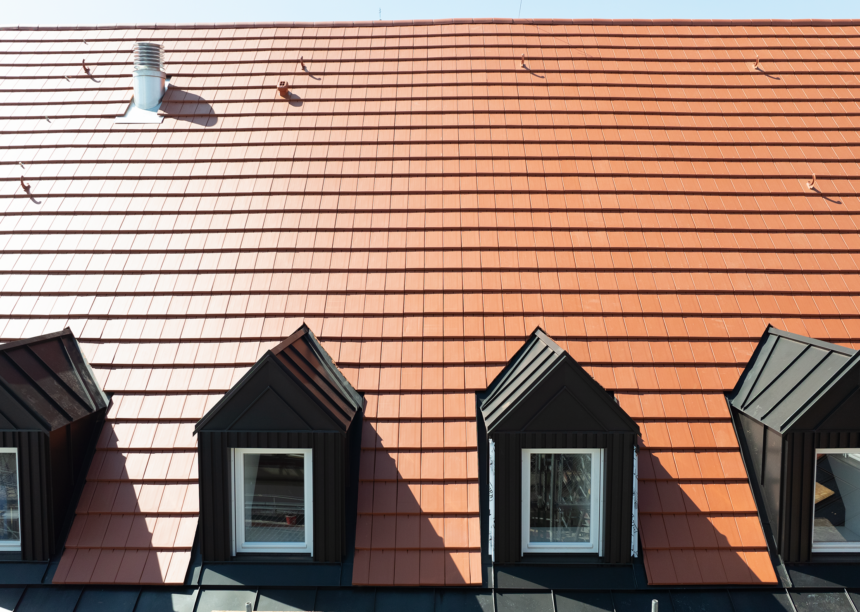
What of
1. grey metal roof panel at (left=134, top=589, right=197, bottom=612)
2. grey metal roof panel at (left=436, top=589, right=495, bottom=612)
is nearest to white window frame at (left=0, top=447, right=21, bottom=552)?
grey metal roof panel at (left=134, top=589, right=197, bottom=612)

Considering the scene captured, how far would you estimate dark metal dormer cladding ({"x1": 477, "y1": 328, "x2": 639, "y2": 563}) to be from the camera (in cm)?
509

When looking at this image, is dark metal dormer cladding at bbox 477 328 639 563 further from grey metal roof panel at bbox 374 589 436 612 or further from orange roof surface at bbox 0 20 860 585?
grey metal roof panel at bbox 374 589 436 612

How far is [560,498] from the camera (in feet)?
17.5

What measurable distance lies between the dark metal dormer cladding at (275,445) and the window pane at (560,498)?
5.67ft

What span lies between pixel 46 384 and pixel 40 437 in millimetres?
577

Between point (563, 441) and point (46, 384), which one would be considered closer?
point (563, 441)

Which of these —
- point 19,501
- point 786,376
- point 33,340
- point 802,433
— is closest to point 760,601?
→ point 802,433

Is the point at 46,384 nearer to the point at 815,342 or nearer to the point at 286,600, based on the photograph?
the point at 286,600

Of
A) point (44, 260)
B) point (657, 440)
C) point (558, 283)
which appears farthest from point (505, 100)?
point (44, 260)

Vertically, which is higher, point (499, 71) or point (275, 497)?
point (499, 71)

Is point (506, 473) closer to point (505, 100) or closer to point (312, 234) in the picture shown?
point (312, 234)

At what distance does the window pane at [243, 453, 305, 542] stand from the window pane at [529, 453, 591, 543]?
2093 mm

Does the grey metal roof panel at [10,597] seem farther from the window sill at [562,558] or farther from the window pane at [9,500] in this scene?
the window sill at [562,558]

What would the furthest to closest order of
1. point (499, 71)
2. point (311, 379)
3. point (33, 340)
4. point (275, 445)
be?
point (499, 71)
point (33, 340)
point (311, 379)
point (275, 445)
